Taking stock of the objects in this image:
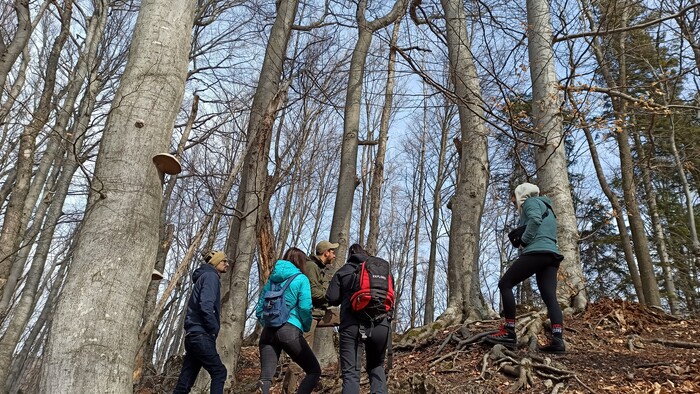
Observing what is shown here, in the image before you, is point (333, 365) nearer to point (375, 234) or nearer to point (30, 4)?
point (375, 234)

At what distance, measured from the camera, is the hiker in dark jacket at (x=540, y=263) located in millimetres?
5039

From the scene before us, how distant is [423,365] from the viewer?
5656 mm

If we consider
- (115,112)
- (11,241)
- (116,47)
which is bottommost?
(115,112)

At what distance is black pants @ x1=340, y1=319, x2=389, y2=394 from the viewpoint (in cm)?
427

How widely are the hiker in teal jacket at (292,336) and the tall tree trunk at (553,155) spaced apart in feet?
10.9

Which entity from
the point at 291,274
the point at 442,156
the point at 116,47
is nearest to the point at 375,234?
the point at 291,274

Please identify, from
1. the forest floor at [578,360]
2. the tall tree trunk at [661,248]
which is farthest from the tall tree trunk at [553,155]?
the tall tree trunk at [661,248]

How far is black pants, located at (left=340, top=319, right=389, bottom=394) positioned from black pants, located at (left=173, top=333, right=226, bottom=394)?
135cm

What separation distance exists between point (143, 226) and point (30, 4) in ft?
26.5

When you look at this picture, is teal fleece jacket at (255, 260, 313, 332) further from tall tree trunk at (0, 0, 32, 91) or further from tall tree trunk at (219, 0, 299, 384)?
tall tree trunk at (0, 0, 32, 91)

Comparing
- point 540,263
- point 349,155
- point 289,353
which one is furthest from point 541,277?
point 349,155

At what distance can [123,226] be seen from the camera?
8.86ft

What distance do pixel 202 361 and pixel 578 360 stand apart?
3.77m

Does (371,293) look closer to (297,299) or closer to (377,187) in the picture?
(297,299)
